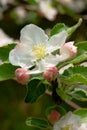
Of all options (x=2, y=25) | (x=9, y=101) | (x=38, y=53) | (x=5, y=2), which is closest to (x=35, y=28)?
(x=38, y=53)

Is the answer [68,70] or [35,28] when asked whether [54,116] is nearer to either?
[68,70]

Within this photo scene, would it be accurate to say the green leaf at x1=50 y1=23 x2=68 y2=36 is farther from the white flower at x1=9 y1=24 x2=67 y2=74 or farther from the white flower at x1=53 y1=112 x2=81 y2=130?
the white flower at x1=53 y1=112 x2=81 y2=130

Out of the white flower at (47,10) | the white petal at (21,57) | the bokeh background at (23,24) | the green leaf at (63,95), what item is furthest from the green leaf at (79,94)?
the white flower at (47,10)

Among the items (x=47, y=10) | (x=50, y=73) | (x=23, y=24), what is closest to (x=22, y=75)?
(x=50, y=73)

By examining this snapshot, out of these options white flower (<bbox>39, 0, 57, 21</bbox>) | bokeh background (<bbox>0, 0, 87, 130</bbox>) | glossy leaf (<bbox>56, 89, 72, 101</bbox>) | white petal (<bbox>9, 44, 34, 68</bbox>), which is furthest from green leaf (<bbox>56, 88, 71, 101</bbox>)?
white flower (<bbox>39, 0, 57, 21</bbox>)

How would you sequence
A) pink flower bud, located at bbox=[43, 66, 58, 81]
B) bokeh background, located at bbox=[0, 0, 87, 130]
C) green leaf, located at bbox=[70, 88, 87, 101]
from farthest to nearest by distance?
bokeh background, located at bbox=[0, 0, 87, 130] < green leaf, located at bbox=[70, 88, 87, 101] < pink flower bud, located at bbox=[43, 66, 58, 81]
